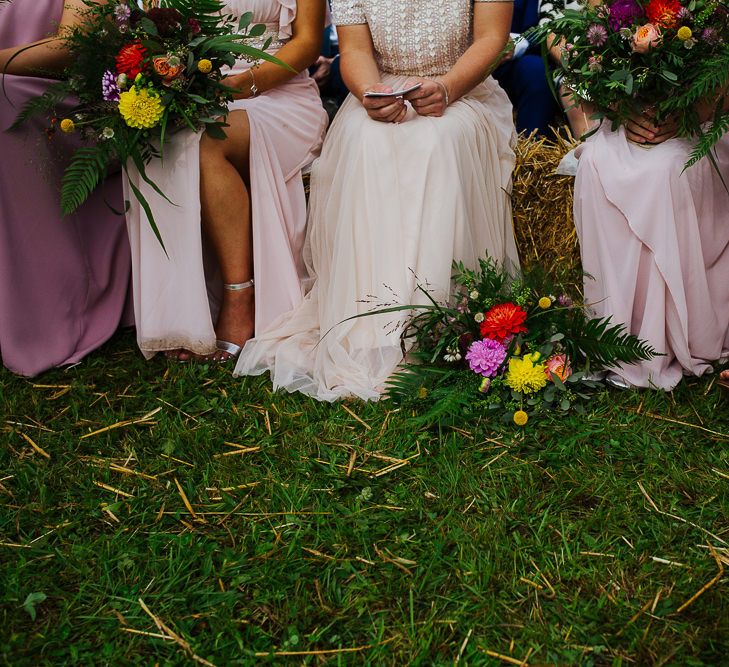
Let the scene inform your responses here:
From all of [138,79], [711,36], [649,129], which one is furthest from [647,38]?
[138,79]

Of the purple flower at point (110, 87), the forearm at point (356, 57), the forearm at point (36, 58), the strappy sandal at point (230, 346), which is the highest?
the forearm at point (36, 58)

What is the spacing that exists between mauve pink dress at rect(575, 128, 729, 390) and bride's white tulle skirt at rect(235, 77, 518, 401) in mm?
443

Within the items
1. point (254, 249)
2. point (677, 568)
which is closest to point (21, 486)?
point (254, 249)

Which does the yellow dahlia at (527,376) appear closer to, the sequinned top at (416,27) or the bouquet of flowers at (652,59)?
the bouquet of flowers at (652,59)

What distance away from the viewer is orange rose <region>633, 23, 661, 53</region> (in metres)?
2.55

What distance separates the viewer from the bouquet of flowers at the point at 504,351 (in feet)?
8.73

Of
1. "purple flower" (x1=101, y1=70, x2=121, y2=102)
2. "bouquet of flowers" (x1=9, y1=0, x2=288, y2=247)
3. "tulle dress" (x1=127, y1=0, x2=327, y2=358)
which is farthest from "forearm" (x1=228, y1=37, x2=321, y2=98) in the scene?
"purple flower" (x1=101, y1=70, x2=121, y2=102)

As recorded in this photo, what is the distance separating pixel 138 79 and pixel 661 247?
78.4 inches

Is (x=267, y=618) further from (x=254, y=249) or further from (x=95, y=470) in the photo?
(x=254, y=249)

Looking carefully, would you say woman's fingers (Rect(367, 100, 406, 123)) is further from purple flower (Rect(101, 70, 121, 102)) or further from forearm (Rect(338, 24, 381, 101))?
purple flower (Rect(101, 70, 121, 102))

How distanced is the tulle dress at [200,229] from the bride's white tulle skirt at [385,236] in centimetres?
20

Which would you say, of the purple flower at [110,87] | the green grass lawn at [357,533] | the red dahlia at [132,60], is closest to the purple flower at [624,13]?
the green grass lawn at [357,533]

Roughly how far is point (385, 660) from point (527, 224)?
2079mm

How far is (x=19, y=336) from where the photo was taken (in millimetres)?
3195
